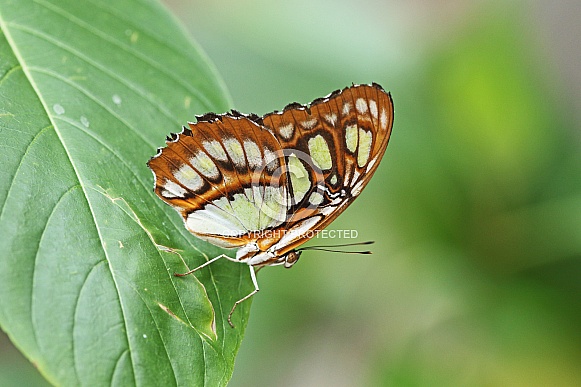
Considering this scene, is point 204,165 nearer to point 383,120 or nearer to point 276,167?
point 276,167

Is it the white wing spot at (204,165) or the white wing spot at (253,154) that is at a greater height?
the white wing spot at (253,154)

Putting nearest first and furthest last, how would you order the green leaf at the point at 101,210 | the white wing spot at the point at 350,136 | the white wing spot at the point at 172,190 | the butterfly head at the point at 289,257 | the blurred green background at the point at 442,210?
the green leaf at the point at 101,210, the white wing spot at the point at 172,190, the white wing spot at the point at 350,136, the butterfly head at the point at 289,257, the blurred green background at the point at 442,210

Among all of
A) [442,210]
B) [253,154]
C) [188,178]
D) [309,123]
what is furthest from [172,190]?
[442,210]

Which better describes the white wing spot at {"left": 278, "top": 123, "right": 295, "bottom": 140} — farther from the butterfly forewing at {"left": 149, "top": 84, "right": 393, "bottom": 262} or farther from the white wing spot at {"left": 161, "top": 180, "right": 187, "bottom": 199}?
the white wing spot at {"left": 161, "top": 180, "right": 187, "bottom": 199}

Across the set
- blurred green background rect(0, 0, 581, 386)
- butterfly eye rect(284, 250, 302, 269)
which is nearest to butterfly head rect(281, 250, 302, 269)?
butterfly eye rect(284, 250, 302, 269)

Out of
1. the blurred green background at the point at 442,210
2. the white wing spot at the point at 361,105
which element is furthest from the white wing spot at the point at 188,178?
the blurred green background at the point at 442,210

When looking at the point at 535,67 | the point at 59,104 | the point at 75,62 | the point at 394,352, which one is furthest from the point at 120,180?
the point at 535,67

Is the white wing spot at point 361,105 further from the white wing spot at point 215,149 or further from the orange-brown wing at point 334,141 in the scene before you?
the white wing spot at point 215,149
